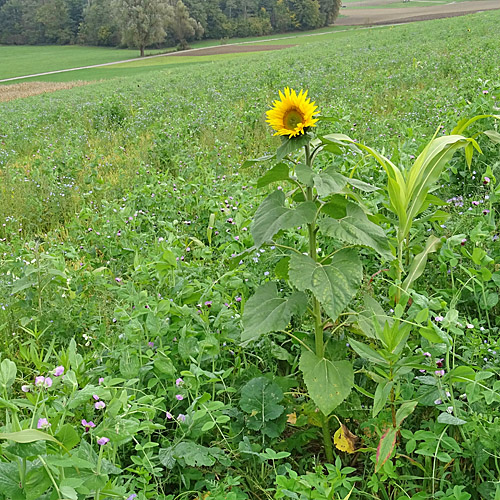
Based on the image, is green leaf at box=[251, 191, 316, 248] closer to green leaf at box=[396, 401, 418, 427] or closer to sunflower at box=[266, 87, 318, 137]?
sunflower at box=[266, 87, 318, 137]

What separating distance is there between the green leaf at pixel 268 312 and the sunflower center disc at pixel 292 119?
2.08 ft

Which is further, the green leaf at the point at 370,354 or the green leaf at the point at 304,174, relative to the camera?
the green leaf at the point at 304,174

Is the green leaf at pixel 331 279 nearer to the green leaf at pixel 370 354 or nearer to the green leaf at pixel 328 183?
the green leaf at pixel 370 354

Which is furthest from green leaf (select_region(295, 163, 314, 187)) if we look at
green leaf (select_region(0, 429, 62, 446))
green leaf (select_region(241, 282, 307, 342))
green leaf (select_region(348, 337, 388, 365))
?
green leaf (select_region(0, 429, 62, 446))

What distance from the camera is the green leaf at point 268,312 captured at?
5.99 ft

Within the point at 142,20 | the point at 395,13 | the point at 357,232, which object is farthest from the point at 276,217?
the point at 395,13

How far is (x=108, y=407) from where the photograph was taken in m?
1.57

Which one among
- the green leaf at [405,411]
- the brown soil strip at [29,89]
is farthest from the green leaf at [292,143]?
the brown soil strip at [29,89]

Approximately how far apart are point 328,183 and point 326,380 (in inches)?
28.4

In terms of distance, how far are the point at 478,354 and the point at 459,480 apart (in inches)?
19.2

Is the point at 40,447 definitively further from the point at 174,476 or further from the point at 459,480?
the point at 459,480

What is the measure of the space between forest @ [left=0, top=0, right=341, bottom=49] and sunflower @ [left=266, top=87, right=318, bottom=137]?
71.6 metres

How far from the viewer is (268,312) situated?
1897 millimetres

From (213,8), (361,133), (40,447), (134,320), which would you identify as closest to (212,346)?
(134,320)
